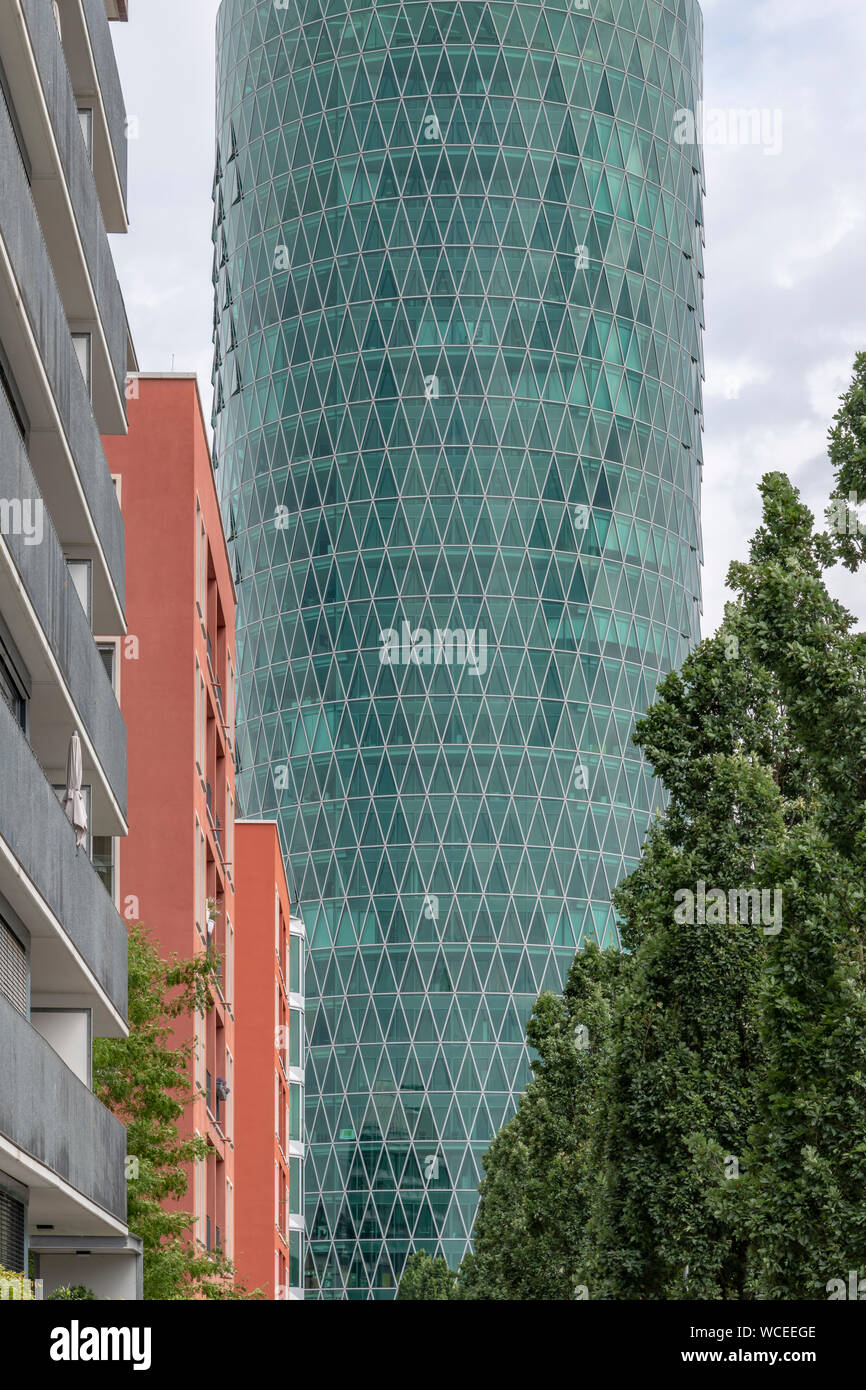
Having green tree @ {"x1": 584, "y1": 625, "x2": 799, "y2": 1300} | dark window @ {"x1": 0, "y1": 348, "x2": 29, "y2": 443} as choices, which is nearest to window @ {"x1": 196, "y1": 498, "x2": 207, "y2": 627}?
green tree @ {"x1": 584, "y1": 625, "x2": 799, "y2": 1300}

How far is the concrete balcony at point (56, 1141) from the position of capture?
2169cm

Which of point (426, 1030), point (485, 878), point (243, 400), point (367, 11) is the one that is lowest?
point (426, 1030)

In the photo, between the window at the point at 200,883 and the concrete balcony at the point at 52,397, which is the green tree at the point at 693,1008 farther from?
the window at the point at 200,883

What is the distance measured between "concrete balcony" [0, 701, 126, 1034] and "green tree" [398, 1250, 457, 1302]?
77907 mm

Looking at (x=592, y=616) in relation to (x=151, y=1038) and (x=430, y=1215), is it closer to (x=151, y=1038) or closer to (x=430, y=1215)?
(x=430, y=1215)

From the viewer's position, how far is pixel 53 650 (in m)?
26.0

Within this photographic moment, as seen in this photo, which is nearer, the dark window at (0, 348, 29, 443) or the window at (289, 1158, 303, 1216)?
the dark window at (0, 348, 29, 443)

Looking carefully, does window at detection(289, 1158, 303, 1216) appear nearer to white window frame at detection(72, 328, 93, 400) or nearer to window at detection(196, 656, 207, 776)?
window at detection(196, 656, 207, 776)

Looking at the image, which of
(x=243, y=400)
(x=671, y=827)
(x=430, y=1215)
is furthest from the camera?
(x=243, y=400)

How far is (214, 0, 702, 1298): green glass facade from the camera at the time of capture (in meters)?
119

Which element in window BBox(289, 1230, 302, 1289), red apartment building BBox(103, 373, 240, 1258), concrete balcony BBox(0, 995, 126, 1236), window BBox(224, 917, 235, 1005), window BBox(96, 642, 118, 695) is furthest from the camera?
window BBox(289, 1230, 302, 1289)

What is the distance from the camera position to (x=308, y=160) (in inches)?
5182
